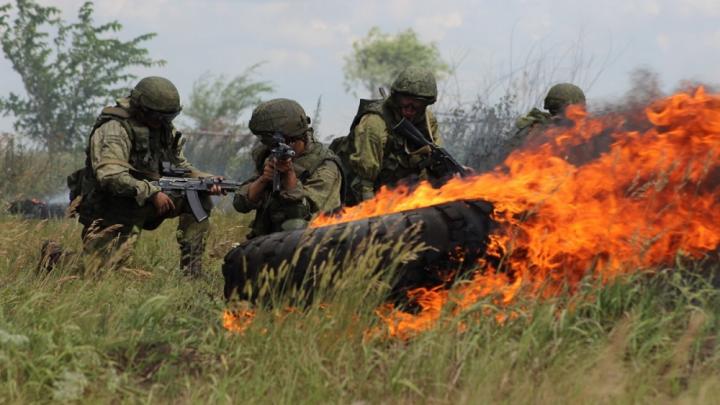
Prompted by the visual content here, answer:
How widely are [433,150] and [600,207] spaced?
2.82 m

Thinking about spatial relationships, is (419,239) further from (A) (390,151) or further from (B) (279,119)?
(A) (390,151)

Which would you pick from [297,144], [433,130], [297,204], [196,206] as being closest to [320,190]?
[297,204]

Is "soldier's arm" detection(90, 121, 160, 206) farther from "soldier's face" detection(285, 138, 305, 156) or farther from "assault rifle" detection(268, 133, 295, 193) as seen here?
"assault rifle" detection(268, 133, 295, 193)

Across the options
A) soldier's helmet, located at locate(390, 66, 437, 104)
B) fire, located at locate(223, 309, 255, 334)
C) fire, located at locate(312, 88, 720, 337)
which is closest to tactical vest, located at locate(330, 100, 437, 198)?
soldier's helmet, located at locate(390, 66, 437, 104)

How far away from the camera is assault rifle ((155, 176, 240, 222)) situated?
751 centimetres

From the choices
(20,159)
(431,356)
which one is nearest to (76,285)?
(431,356)

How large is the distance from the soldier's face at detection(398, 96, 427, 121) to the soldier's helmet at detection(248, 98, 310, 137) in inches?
65.6

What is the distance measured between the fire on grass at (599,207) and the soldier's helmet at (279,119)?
41.8 inches

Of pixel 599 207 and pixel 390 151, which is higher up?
pixel 390 151

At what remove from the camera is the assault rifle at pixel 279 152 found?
5.84 meters

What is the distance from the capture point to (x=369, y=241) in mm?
4891

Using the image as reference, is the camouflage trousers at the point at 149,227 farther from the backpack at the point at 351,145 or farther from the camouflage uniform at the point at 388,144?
the camouflage uniform at the point at 388,144

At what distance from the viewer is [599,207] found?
5.16 metres

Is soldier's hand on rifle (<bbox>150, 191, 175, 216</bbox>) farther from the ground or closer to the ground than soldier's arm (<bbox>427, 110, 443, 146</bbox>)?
closer to the ground
